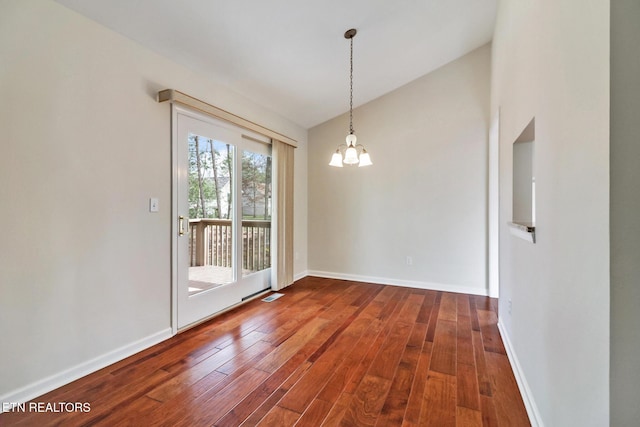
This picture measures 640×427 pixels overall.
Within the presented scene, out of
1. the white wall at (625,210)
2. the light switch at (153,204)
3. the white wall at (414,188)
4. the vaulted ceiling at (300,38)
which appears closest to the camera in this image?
the white wall at (625,210)

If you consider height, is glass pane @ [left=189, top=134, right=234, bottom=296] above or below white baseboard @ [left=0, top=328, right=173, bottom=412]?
above

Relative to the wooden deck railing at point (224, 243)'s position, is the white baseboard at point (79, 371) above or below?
below

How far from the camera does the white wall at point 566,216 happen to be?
0.88m

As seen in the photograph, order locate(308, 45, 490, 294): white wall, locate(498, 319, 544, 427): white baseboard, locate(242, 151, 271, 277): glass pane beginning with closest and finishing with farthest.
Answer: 1. locate(498, 319, 544, 427): white baseboard
2. locate(242, 151, 271, 277): glass pane
3. locate(308, 45, 490, 294): white wall

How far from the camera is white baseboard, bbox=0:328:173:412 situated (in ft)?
5.46

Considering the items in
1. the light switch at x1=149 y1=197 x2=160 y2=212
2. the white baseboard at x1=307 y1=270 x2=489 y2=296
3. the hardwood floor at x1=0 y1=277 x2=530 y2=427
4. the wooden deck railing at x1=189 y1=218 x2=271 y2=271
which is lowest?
the hardwood floor at x1=0 y1=277 x2=530 y2=427

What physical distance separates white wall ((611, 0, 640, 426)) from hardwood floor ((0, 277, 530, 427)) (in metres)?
0.98

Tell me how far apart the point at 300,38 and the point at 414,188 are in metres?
2.46

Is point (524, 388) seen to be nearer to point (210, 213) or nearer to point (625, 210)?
point (625, 210)

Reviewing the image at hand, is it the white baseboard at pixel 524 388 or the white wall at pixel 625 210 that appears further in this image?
the white baseboard at pixel 524 388

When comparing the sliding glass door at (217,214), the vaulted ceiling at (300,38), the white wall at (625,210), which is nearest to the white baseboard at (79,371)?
the sliding glass door at (217,214)

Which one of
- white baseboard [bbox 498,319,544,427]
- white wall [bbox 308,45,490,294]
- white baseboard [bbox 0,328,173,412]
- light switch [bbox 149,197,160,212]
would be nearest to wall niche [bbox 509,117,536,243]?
white baseboard [bbox 498,319,544,427]

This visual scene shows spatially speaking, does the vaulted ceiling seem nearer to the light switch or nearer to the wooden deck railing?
the light switch

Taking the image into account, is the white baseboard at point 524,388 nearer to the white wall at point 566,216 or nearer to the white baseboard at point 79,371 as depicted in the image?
the white wall at point 566,216
